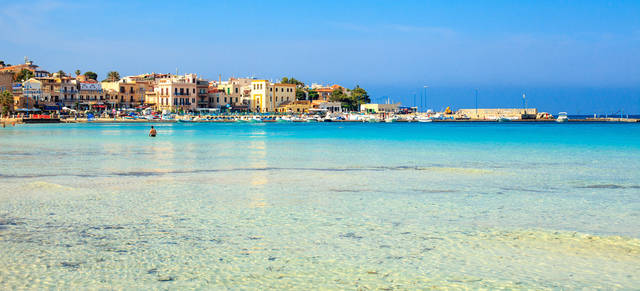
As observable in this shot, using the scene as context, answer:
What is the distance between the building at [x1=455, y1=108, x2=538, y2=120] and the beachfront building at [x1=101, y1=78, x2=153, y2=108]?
7097 centimetres

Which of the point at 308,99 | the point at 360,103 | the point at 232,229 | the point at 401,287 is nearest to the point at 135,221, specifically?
the point at 232,229

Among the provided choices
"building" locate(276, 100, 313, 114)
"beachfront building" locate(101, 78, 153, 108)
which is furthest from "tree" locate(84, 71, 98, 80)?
"building" locate(276, 100, 313, 114)

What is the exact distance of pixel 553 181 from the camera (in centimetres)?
1516

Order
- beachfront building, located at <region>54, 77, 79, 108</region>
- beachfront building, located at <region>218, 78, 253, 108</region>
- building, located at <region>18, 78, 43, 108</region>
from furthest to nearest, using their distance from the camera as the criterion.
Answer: beachfront building, located at <region>218, 78, 253, 108</region> < beachfront building, located at <region>54, 77, 79, 108</region> < building, located at <region>18, 78, 43, 108</region>

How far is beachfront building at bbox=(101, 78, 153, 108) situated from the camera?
104988 mm

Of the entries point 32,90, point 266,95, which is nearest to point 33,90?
point 32,90

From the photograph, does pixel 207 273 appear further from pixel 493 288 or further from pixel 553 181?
pixel 553 181

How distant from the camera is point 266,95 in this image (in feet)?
374

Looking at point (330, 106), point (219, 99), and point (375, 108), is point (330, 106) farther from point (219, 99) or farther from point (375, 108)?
point (219, 99)

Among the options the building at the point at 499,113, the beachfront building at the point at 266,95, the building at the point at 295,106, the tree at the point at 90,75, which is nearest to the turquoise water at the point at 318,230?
the beachfront building at the point at 266,95

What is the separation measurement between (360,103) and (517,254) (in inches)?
5039

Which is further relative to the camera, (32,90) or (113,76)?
(113,76)

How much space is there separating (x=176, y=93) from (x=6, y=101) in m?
26.7

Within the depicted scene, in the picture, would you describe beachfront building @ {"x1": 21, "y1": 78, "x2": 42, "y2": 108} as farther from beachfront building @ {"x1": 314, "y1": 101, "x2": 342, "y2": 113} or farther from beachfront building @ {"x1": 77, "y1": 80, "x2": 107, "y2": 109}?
beachfront building @ {"x1": 314, "y1": 101, "x2": 342, "y2": 113}
